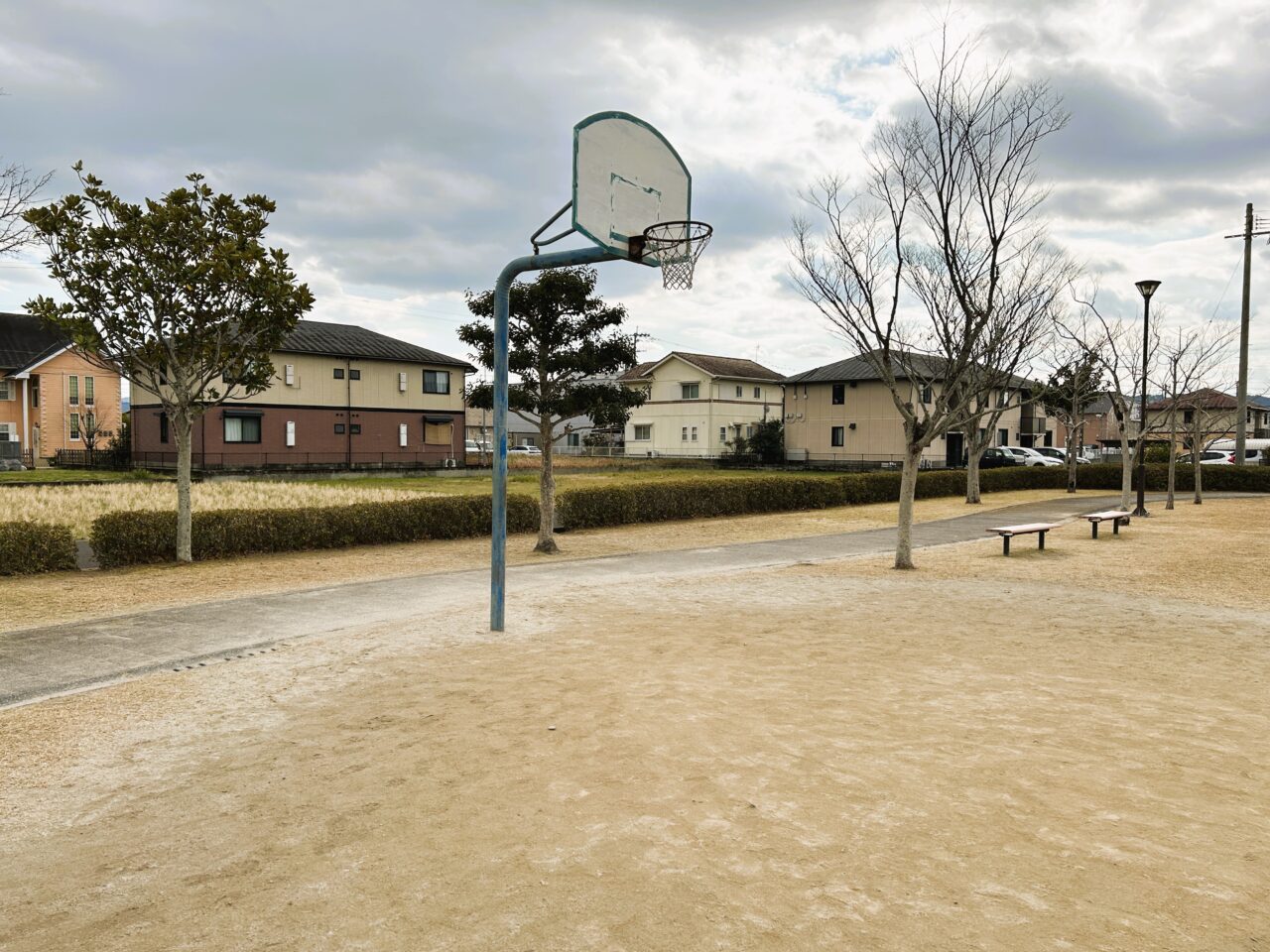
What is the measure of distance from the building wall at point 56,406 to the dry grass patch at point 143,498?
76.7 ft

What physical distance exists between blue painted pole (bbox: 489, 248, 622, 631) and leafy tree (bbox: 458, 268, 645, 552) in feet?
21.9

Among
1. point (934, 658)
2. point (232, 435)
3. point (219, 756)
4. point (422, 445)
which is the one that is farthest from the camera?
point (422, 445)

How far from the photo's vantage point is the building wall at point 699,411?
53.1 m

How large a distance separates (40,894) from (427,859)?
1667 millimetres

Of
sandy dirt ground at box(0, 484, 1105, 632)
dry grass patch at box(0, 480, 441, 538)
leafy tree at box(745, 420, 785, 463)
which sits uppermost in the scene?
leafy tree at box(745, 420, 785, 463)

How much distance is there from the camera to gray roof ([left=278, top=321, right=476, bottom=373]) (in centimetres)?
3950

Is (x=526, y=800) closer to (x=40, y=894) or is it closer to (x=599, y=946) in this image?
(x=599, y=946)

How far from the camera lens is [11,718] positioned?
6.03 m

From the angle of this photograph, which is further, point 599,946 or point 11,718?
point 11,718

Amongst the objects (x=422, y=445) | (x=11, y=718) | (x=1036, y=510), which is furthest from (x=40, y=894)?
(x=422, y=445)

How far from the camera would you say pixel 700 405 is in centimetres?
5344

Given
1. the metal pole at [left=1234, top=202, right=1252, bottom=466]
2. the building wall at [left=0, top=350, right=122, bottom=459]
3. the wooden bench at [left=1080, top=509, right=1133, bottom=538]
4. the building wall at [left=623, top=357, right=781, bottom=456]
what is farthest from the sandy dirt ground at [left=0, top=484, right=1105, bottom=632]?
the building wall at [left=0, top=350, right=122, bottom=459]

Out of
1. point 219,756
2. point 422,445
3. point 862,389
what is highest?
point 862,389

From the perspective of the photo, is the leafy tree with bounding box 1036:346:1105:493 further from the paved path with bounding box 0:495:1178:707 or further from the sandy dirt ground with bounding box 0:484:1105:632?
the paved path with bounding box 0:495:1178:707
